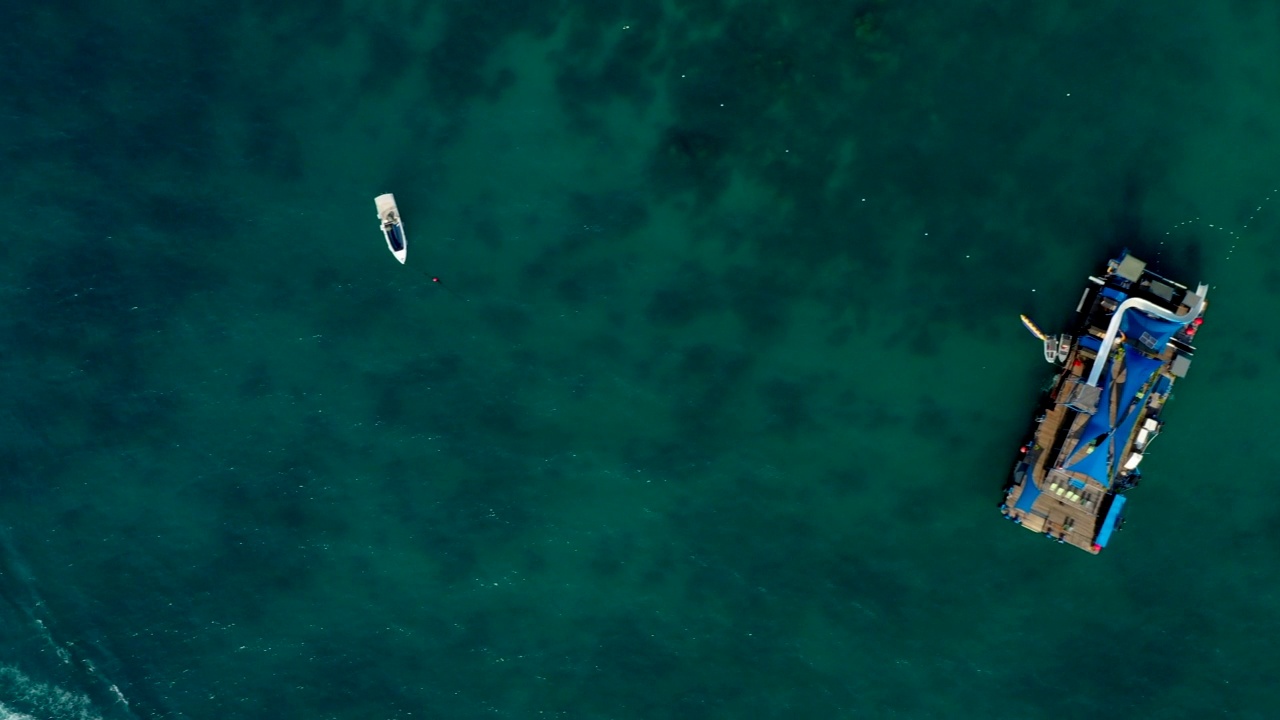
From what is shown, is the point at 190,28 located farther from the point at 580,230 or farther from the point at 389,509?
the point at 389,509

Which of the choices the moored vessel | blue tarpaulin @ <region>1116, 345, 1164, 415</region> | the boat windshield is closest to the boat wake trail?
the boat windshield

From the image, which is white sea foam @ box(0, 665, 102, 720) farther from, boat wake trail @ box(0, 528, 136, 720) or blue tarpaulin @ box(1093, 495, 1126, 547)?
blue tarpaulin @ box(1093, 495, 1126, 547)

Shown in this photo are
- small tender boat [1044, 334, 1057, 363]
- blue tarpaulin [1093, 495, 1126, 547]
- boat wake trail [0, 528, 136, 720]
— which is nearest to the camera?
blue tarpaulin [1093, 495, 1126, 547]

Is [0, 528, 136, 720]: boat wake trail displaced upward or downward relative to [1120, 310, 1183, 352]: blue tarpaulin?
downward

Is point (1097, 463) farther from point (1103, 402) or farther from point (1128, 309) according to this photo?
point (1128, 309)

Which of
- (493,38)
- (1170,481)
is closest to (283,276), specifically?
(493,38)
